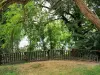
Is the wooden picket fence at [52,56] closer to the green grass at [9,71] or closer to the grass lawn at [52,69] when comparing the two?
the grass lawn at [52,69]

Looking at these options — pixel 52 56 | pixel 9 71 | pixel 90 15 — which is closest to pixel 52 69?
→ pixel 9 71

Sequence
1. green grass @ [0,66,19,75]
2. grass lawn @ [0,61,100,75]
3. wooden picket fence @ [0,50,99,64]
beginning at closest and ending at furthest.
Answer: grass lawn @ [0,61,100,75], green grass @ [0,66,19,75], wooden picket fence @ [0,50,99,64]

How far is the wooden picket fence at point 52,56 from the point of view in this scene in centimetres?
1083

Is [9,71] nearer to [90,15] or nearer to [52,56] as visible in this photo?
[52,56]

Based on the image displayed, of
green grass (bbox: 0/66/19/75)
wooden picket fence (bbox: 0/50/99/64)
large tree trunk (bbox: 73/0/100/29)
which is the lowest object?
green grass (bbox: 0/66/19/75)

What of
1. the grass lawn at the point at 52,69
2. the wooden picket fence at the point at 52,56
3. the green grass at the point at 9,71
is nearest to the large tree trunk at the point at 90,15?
the grass lawn at the point at 52,69

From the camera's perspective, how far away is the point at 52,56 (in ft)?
37.4

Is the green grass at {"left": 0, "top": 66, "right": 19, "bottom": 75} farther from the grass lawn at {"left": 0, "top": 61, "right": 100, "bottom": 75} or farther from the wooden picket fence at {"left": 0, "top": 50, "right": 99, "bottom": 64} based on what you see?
the wooden picket fence at {"left": 0, "top": 50, "right": 99, "bottom": 64}

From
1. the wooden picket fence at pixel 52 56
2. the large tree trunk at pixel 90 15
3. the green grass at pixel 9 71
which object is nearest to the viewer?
the large tree trunk at pixel 90 15

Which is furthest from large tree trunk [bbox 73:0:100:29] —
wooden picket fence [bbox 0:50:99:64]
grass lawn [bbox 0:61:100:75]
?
wooden picket fence [bbox 0:50:99:64]

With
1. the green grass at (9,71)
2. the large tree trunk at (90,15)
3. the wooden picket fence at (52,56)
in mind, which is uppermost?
the large tree trunk at (90,15)

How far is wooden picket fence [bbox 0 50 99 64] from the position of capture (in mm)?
10828

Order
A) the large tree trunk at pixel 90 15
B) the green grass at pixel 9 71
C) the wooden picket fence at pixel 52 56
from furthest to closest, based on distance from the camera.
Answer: the wooden picket fence at pixel 52 56
the green grass at pixel 9 71
the large tree trunk at pixel 90 15

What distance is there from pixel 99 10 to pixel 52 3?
2788mm
